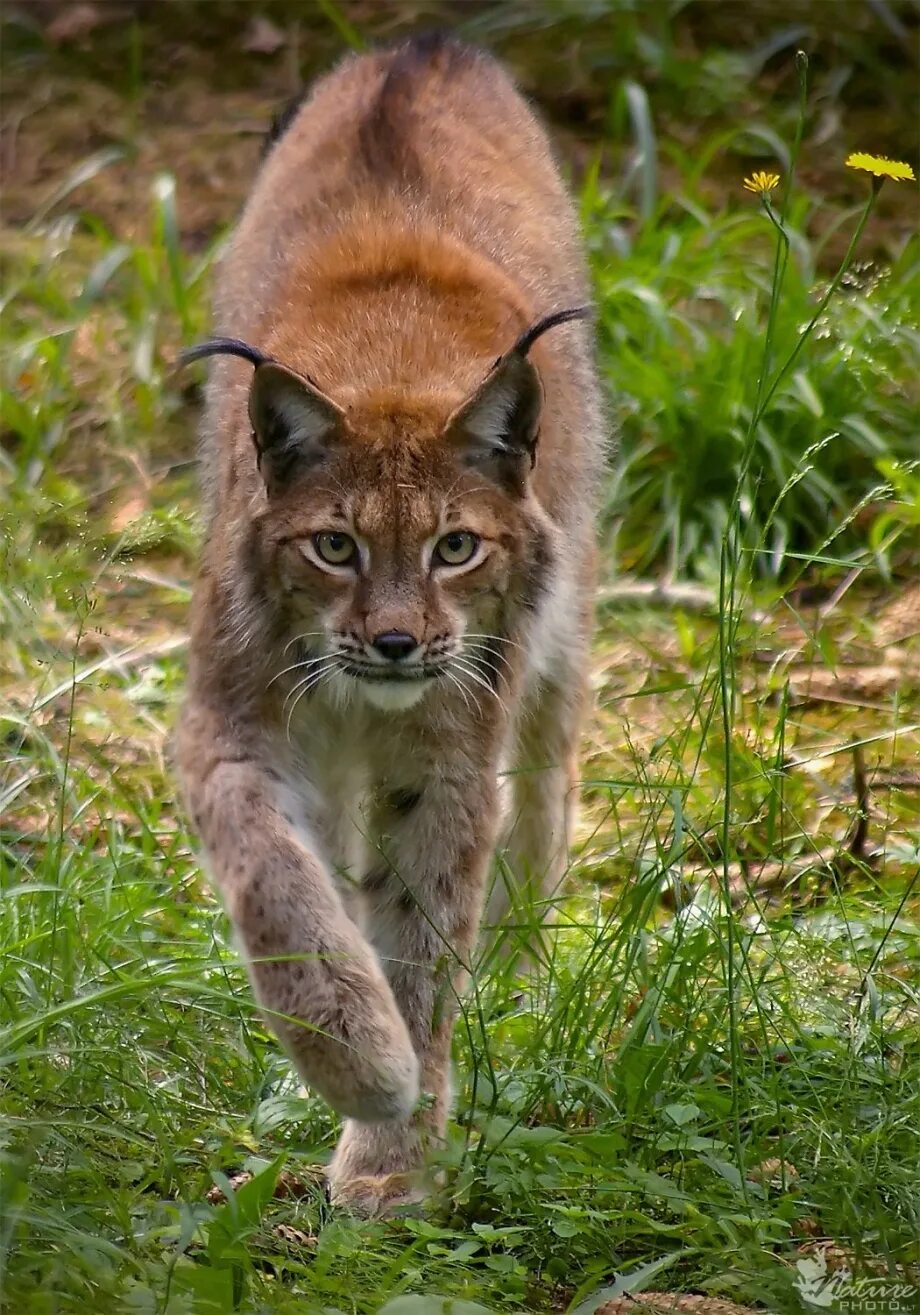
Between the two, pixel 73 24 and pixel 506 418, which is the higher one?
pixel 73 24

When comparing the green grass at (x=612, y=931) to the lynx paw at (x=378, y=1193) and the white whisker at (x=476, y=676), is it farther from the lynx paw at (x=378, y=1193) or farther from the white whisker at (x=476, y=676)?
the white whisker at (x=476, y=676)

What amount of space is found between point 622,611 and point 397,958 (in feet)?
8.66

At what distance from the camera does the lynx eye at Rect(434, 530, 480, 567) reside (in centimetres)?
387

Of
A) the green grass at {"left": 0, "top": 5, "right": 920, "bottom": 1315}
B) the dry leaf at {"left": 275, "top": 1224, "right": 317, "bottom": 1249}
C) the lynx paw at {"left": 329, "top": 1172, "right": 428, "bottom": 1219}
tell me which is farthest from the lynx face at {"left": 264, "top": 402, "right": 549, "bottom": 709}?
the dry leaf at {"left": 275, "top": 1224, "right": 317, "bottom": 1249}

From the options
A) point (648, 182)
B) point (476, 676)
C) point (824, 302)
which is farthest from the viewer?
point (648, 182)

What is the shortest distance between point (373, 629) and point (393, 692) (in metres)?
0.17

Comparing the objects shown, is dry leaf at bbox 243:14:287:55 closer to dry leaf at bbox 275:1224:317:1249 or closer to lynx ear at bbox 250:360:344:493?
lynx ear at bbox 250:360:344:493

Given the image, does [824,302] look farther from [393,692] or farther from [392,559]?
[393,692]

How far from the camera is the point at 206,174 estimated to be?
8.38m

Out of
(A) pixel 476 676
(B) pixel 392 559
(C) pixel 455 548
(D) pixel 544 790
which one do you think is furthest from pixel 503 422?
(D) pixel 544 790

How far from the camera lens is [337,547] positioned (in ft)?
12.6

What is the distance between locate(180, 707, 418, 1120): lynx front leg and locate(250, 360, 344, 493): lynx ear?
57cm

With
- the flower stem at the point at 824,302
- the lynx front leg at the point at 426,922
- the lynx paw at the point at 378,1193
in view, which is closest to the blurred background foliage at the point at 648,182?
the lynx front leg at the point at 426,922

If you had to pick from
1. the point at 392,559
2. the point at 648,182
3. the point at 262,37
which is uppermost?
the point at 262,37
